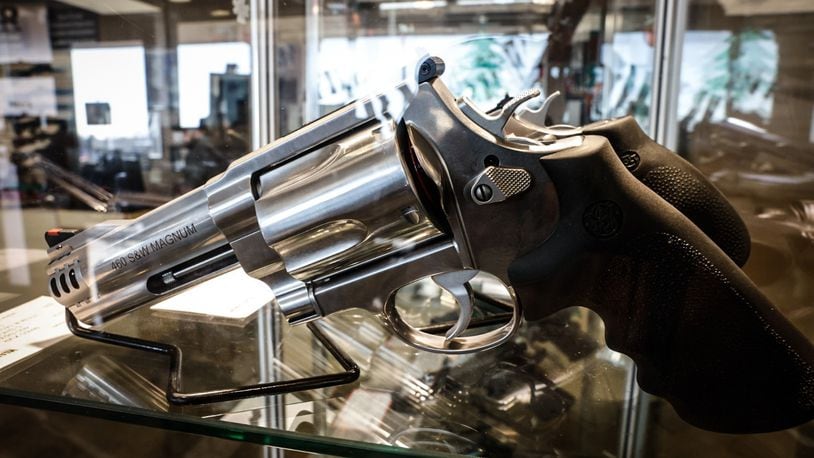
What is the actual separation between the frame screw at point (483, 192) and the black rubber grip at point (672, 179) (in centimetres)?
28

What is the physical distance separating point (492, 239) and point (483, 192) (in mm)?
53

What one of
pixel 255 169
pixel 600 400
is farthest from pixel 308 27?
pixel 600 400

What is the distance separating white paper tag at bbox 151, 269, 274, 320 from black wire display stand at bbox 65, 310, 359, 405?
0.23ft

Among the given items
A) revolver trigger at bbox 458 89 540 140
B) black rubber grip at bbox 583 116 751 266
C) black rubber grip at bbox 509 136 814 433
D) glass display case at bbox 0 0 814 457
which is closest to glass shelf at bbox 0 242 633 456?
glass display case at bbox 0 0 814 457

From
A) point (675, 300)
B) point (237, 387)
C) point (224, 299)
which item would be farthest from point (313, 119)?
point (675, 300)

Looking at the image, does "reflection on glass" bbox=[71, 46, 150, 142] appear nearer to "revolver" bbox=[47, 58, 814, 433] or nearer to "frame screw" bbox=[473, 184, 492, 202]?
"revolver" bbox=[47, 58, 814, 433]

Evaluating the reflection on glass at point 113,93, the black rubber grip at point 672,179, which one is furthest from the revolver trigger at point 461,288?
the reflection on glass at point 113,93

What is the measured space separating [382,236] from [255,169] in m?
0.17

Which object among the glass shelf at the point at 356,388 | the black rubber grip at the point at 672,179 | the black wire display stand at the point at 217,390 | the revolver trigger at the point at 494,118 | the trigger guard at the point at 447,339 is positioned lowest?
the glass shelf at the point at 356,388

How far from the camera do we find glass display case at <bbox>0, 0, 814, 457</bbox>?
734 mm

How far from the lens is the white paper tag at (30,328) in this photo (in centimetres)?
80

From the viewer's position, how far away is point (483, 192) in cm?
56

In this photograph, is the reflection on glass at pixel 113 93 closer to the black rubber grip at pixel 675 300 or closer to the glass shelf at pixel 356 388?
the glass shelf at pixel 356 388

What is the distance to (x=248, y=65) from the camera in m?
1.16
